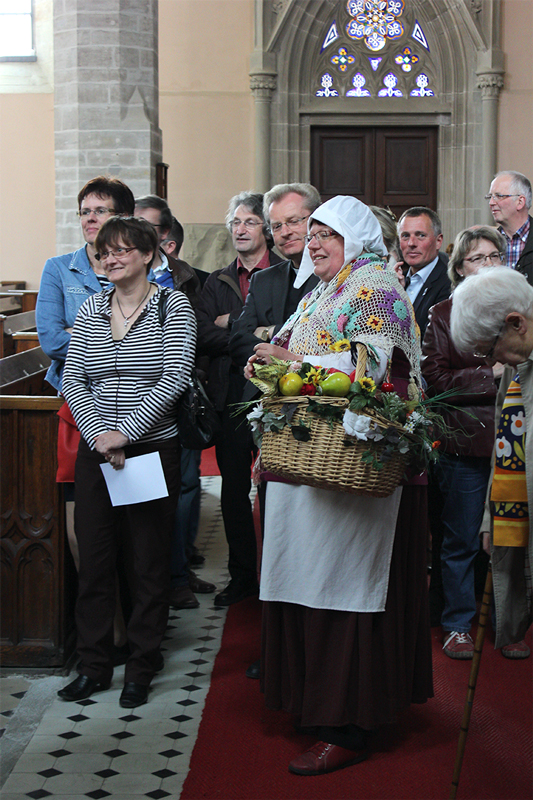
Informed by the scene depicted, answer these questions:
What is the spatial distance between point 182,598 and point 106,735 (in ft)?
4.26

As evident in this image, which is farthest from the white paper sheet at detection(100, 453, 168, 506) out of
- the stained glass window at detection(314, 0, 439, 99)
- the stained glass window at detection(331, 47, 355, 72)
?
the stained glass window at detection(331, 47, 355, 72)

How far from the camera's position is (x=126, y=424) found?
3066 millimetres

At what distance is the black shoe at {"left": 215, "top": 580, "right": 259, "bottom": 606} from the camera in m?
4.16

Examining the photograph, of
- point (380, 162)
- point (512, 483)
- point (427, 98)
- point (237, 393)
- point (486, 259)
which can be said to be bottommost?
point (512, 483)

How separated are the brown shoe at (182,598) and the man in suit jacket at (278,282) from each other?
1.27 metres

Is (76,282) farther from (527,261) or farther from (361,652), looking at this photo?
(527,261)

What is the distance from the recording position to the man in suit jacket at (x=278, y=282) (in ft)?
11.1

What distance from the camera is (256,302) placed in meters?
3.56

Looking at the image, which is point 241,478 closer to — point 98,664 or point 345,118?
point 98,664

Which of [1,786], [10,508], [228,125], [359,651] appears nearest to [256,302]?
[10,508]

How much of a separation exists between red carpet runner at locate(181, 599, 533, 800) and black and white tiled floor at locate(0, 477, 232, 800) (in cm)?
7

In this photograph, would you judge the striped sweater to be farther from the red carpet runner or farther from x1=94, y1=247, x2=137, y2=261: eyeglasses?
the red carpet runner

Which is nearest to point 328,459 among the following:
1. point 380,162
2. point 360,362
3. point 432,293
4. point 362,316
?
point 360,362

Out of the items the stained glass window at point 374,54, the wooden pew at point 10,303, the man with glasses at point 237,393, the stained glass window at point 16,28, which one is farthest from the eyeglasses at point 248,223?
the stained glass window at point 16,28
